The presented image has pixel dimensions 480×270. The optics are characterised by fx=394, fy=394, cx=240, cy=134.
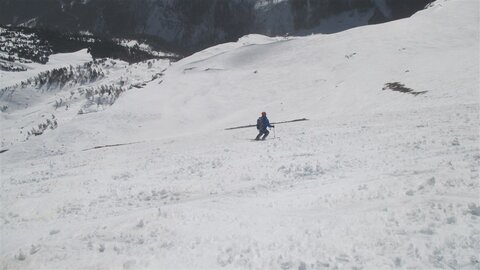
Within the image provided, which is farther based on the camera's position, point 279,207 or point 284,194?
point 284,194

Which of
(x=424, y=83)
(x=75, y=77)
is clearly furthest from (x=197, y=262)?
(x=75, y=77)

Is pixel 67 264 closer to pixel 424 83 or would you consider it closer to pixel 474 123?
pixel 474 123

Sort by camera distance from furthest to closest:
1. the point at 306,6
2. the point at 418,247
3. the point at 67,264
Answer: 1. the point at 306,6
2. the point at 67,264
3. the point at 418,247

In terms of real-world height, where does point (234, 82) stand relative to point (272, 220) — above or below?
above

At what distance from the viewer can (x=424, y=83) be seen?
31.4m

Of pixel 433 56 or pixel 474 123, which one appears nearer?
pixel 474 123

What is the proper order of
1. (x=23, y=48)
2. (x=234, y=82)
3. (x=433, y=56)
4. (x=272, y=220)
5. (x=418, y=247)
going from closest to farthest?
(x=418, y=247), (x=272, y=220), (x=433, y=56), (x=234, y=82), (x=23, y=48)

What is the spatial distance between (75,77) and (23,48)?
65200 millimetres

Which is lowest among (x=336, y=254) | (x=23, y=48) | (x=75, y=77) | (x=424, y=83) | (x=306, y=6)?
(x=336, y=254)

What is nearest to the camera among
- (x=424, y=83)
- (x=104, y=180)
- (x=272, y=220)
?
(x=272, y=220)

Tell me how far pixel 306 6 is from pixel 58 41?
10908cm

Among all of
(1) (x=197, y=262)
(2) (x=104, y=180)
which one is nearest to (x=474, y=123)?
(1) (x=197, y=262)

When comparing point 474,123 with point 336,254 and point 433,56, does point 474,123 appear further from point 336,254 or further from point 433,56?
point 433,56

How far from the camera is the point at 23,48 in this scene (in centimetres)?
13575
